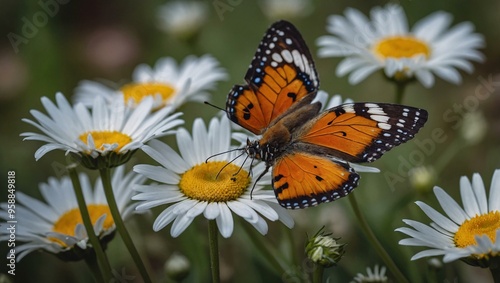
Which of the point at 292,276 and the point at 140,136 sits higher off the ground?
the point at 140,136

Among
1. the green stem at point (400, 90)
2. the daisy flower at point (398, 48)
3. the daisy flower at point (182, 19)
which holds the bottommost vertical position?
the green stem at point (400, 90)

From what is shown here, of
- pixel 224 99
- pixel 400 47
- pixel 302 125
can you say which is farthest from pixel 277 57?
pixel 224 99

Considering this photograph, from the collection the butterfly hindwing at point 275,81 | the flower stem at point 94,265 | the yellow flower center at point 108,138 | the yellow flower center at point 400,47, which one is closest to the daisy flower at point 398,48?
the yellow flower center at point 400,47

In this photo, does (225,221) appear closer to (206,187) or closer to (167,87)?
(206,187)

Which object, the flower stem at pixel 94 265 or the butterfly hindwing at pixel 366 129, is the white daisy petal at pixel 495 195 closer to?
the butterfly hindwing at pixel 366 129

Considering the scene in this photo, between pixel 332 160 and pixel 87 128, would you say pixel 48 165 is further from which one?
pixel 332 160

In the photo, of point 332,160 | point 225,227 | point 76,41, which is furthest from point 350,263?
point 76,41
